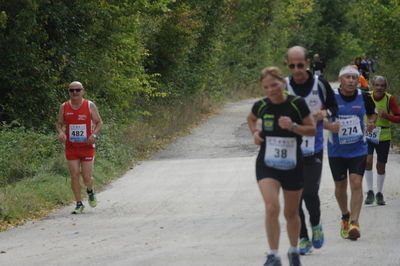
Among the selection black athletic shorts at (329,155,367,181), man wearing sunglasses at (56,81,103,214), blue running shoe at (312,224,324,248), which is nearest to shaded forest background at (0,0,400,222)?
man wearing sunglasses at (56,81,103,214)

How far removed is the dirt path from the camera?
29.8 feet

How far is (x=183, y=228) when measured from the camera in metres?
11.4

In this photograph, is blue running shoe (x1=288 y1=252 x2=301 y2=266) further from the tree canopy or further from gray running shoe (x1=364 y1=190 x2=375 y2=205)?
the tree canopy

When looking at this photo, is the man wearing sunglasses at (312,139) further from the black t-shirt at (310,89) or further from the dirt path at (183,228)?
the dirt path at (183,228)

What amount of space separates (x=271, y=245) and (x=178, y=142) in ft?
60.4

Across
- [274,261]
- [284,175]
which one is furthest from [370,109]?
[274,261]

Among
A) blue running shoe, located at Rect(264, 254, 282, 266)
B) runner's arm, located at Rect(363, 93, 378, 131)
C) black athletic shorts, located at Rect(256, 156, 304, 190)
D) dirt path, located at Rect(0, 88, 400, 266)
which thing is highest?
runner's arm, located at Rect(363, 93, 378, 131)

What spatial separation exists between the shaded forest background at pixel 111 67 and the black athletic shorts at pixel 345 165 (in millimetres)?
4905

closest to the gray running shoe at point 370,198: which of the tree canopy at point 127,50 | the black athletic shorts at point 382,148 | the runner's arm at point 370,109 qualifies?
the black athletic shorts at point 382,148

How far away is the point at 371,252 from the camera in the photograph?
9.02 meters

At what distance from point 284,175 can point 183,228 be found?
374 centimetres

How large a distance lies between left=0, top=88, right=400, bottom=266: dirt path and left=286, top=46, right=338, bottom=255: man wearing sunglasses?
274mm

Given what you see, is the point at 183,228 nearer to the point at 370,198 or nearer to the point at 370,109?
the point at 370,109

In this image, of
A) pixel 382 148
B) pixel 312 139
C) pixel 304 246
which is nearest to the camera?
pixel 312 139
